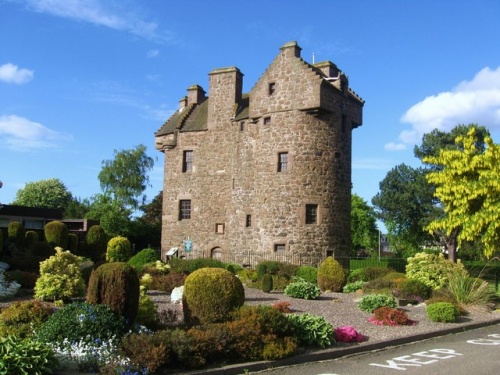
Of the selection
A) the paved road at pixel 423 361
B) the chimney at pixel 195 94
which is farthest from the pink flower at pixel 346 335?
the chimney at pixel 195 94

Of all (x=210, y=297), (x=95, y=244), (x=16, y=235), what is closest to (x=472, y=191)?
(x=210, y=297)

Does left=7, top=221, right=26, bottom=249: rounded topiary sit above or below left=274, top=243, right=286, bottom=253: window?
above

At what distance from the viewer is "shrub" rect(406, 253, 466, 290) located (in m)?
21.6

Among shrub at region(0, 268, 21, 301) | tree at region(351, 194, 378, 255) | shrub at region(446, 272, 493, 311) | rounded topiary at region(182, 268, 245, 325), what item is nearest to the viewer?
rounded topiary at region(182, 268, 245, 325)

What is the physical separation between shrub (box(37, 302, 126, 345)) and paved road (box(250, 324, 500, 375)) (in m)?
2.71

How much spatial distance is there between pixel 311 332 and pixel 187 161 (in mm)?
26406

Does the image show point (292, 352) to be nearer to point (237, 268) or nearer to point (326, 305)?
point (326, 305)

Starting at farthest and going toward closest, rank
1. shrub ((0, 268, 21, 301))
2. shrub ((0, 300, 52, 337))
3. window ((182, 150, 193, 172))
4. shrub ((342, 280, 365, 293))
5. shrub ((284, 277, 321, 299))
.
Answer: window ((182, 150, 193, 172)), shrub ((342, 280, 365, 293)), shrub ((284, 277, 321, 299)), shrub ((0, 268, 21, 301)), shrub ((0, 300, 52, 337))

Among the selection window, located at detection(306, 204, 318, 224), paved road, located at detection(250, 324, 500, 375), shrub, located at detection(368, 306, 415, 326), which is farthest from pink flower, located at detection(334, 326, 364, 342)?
window, located at detection(306, 204, 318, 224)

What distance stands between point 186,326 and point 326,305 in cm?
784

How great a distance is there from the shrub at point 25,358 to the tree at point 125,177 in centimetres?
5000

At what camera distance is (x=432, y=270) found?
22.0 m

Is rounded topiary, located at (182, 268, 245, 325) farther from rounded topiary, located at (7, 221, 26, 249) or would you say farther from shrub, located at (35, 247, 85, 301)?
rounded topiary, located at (7, 221, 26, 249)

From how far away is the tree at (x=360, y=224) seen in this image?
7956 centimetres
